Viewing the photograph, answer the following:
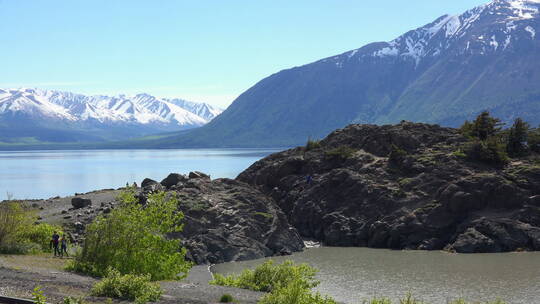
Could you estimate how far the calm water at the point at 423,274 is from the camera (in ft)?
150

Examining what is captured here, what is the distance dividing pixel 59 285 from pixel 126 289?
13.6 feet

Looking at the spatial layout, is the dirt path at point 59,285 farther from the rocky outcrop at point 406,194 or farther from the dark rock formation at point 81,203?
the rocky outcrop at point 406,194

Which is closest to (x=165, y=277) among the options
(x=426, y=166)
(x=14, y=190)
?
(x=426, y=166)

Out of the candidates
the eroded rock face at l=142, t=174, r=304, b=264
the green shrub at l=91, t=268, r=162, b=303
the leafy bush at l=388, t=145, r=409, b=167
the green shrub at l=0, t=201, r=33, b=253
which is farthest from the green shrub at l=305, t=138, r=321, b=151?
the green shrub at l=91, t=268, r=162, b=303

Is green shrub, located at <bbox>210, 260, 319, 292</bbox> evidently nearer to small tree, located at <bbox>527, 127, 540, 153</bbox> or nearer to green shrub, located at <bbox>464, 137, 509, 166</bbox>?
green shrub, located at <bbox>464, 137, 509, 166</bbox>

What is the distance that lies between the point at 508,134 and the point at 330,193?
24592mm

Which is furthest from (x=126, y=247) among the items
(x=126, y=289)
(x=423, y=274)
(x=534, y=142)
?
(x=534, y=142)

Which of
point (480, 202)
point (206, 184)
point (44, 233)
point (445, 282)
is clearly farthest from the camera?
point (206, 184)

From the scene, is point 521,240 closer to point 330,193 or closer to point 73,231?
point 330,193

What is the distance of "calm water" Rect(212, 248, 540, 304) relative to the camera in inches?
1805

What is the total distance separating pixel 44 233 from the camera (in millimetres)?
53531

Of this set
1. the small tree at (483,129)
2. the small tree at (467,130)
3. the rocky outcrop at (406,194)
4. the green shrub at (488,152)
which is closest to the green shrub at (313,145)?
the rocky outcrop at (406,194)

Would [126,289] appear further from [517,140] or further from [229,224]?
[517,140]

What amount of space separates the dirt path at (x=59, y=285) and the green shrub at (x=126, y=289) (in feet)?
2.10
